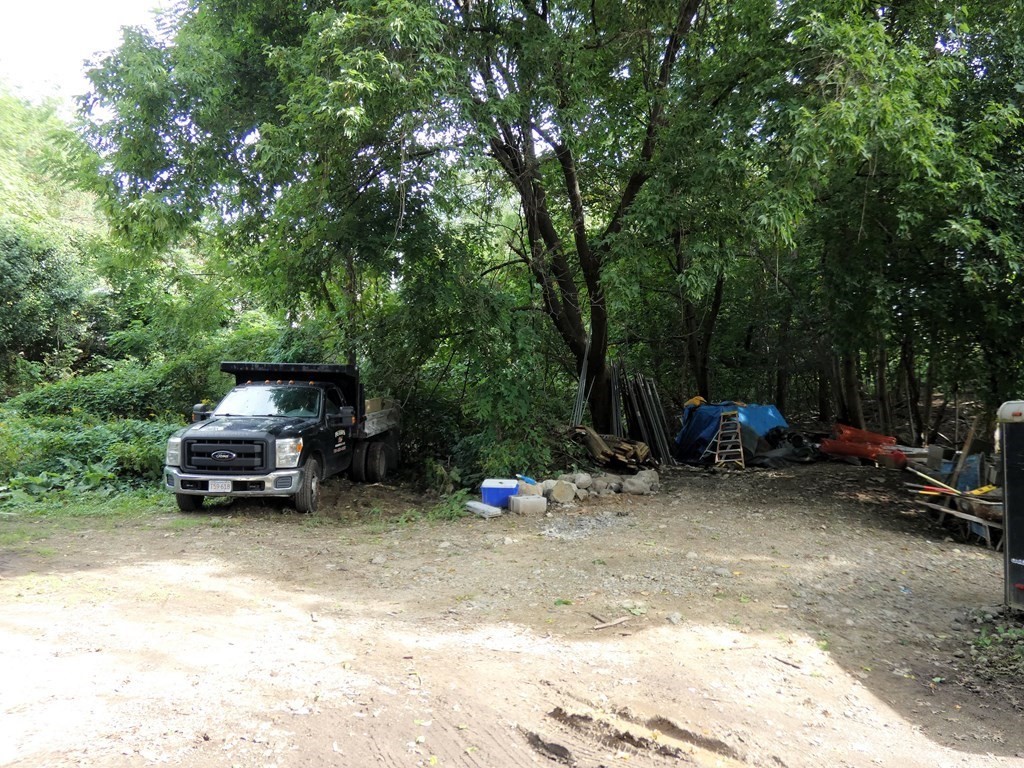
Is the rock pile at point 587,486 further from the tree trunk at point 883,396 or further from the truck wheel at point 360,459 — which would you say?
the tree trunk at point 883,396

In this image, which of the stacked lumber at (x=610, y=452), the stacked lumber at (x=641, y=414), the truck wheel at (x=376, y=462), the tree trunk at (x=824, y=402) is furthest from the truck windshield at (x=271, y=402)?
the tree trunk at (x=824, y=402)

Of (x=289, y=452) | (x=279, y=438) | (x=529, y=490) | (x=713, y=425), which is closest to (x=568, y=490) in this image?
(x=529, y=490)

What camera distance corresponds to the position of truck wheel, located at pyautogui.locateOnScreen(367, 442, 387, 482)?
12.4 m

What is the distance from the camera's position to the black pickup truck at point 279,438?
9219 millimetres

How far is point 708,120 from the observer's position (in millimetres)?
9703

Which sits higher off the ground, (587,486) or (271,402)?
(271,402)

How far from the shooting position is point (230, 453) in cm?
920

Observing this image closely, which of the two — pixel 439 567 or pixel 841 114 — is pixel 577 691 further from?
pixel 841 114

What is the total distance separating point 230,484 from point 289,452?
0.84 m

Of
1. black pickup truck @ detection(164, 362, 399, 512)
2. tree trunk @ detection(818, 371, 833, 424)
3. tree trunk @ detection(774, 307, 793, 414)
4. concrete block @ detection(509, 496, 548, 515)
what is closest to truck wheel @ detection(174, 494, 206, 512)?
black pickup truck @ detection(164, 362, 399, 512)

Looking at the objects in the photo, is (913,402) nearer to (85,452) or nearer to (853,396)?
(853,396)

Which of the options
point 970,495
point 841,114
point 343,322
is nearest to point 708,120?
point 841,114

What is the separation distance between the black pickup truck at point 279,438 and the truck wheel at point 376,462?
0.02 m

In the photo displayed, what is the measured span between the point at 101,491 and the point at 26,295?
1290cm
